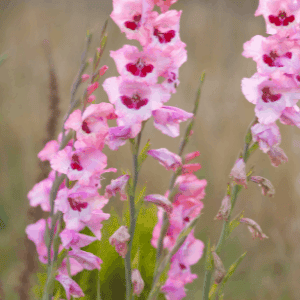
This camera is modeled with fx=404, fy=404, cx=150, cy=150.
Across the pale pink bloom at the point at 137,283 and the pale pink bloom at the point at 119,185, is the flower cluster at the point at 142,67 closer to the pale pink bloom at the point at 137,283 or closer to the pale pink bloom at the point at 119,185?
the pale pink bloom at the point at 119,185

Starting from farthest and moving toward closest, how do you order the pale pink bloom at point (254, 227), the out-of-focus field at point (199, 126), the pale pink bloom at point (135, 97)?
the out-of-focus field at point (199, 126)
the pale pink bloom at point (254, 227)
the pale pink bloom at point (135, 97)

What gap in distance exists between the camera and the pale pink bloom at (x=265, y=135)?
49cm

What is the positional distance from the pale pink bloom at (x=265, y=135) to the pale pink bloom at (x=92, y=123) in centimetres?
18

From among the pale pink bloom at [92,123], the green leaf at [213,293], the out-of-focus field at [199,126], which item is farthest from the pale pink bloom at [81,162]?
the out-of-focus field at [199,126]

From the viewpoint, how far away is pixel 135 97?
17.5 inches

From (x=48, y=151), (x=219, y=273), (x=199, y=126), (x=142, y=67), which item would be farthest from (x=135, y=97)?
(x=199, y=126)

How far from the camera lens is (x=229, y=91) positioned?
1233 millimetres

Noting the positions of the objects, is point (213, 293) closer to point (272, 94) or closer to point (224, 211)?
point (224, 211)

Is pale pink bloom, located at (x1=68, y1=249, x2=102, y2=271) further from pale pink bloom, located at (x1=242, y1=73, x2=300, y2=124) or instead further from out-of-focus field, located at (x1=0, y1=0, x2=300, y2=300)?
out-of-focus field, located at (x1=0, y1=0, x2=300, y2=300)

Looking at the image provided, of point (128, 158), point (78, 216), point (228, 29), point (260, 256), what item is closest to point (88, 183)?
point (78, 216)

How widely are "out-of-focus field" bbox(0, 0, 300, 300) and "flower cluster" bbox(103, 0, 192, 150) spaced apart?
1.79 ft

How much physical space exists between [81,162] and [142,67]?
4.9 inches

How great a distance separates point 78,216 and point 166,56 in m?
0.20

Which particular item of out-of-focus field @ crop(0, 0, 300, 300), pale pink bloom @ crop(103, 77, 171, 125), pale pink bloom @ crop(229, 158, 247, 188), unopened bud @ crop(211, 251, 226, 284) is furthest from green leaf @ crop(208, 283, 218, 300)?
out-of-focus field @ crop(0, 0, 300, 300)
